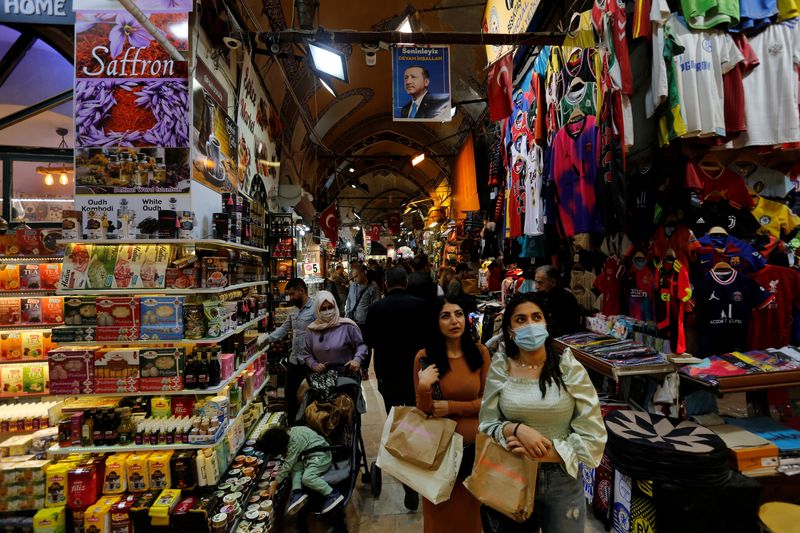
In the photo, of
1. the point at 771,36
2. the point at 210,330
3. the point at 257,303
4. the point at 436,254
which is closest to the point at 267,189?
the point at 257,303

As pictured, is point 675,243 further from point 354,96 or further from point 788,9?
point 354,96

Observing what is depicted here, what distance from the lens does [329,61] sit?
4211 millimetres

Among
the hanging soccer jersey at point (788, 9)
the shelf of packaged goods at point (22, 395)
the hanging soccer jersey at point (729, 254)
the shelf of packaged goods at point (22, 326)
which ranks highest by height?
the hanging soccer jersey at point (788, 9)

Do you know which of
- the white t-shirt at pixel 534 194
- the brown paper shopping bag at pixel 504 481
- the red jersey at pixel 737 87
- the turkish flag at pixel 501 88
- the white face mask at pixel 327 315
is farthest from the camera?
the turkish flag at pixel 501 88

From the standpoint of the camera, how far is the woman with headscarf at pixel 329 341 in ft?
12.1

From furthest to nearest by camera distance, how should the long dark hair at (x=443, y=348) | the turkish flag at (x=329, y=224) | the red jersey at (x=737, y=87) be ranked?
the turkish flag at (x=329, y=224), the red jersey at (x=737, y=87), the long dark hair at (x=443, y=348)

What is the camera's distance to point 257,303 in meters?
4.27

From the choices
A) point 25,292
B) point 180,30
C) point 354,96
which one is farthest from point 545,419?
point 354,96

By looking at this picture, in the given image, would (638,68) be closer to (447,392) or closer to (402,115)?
(402,115)

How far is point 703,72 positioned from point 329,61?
3.31 metres

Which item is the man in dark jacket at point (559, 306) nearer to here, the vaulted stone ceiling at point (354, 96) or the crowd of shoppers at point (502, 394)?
the crowd of shoppers at point (502, 394)

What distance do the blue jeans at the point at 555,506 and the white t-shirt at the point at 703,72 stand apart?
2.33m

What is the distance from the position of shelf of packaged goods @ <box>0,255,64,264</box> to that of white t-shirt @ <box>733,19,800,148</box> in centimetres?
588

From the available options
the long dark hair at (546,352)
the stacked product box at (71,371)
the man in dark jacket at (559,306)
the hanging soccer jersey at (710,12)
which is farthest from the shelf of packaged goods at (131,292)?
the hanging soccer jersey at (710,12)
